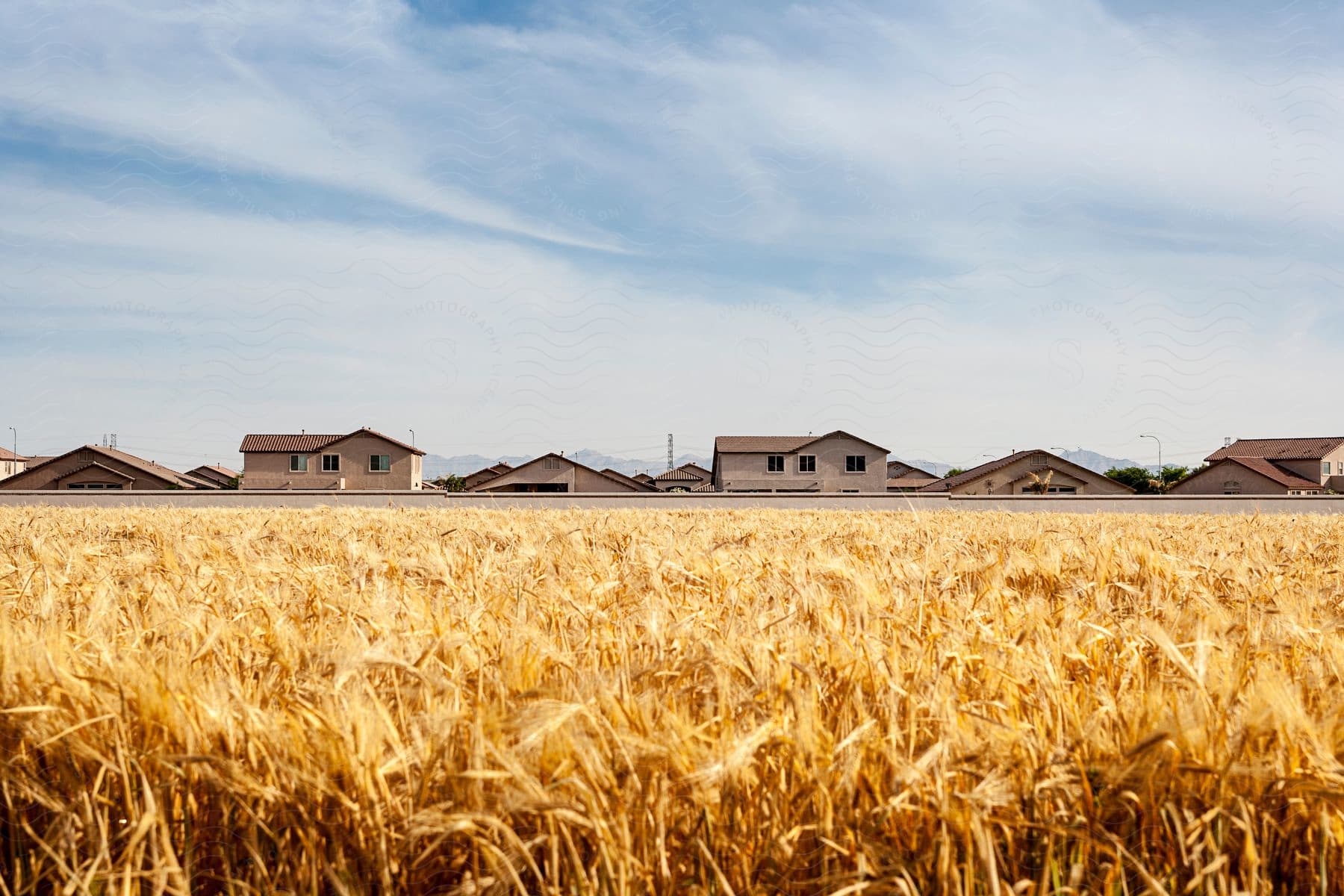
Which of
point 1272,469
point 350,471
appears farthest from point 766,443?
point 1272,469

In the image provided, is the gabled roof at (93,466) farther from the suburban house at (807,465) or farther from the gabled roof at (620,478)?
the suburban house at (807,465)

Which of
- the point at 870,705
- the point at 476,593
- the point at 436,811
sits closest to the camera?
the point at 436,811

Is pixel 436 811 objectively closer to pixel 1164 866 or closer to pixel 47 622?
pixel 1164 866

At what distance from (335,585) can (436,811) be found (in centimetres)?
242

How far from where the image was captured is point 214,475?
95312 mm

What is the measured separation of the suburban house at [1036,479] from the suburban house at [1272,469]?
1241cm

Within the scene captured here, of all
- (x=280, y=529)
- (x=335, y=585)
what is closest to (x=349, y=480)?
(x=280, y=529)

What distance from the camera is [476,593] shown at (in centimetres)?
334

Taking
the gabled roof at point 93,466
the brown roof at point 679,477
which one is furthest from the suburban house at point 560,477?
the brown roof at point 679,477

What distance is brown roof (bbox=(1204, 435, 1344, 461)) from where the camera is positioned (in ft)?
274

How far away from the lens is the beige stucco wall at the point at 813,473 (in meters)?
68.1

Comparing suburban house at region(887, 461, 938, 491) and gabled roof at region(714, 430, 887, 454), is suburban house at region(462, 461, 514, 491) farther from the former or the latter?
suburban house at region(887, 461, 938, 491)

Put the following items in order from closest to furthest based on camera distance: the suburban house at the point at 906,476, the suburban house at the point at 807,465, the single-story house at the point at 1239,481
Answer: the suburban house at the point at 807,465, the single-story house at the point at 1239,481, the suburban house at the point at 906,476

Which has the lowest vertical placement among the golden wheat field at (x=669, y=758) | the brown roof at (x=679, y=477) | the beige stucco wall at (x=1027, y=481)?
the golden wheat field at (x=669, y=758)
